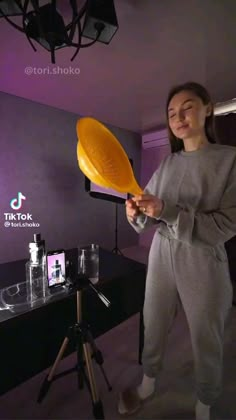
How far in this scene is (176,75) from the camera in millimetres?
1769

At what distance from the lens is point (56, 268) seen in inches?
33.8

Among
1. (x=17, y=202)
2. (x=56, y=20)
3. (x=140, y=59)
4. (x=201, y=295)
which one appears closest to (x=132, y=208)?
(x=201, y=295)

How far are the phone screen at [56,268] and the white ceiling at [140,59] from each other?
4.35ft

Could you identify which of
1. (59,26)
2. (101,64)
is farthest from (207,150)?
(101,64)

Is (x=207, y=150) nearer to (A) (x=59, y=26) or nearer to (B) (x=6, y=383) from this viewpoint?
(A) (x=59, y=26)

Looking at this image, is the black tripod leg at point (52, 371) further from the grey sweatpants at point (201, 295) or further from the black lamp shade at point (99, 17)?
the black lamp shade at point (99, 17)

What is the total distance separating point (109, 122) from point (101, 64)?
62.1 inches

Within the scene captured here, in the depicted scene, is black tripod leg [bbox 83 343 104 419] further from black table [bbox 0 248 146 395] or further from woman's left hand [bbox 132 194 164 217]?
woman's left hand [bbox 132 194 164 217]

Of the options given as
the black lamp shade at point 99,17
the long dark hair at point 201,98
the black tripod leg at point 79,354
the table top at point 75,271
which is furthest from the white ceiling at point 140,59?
the black tripod leg at point 79,354

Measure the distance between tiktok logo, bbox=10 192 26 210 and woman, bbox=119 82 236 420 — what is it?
2132mm

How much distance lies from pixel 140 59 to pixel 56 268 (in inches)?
63.6

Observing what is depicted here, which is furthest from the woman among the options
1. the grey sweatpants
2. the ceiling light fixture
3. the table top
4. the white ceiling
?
the white ceiling

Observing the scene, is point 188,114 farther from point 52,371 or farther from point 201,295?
point 52,371

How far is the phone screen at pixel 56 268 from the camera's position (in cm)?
83
